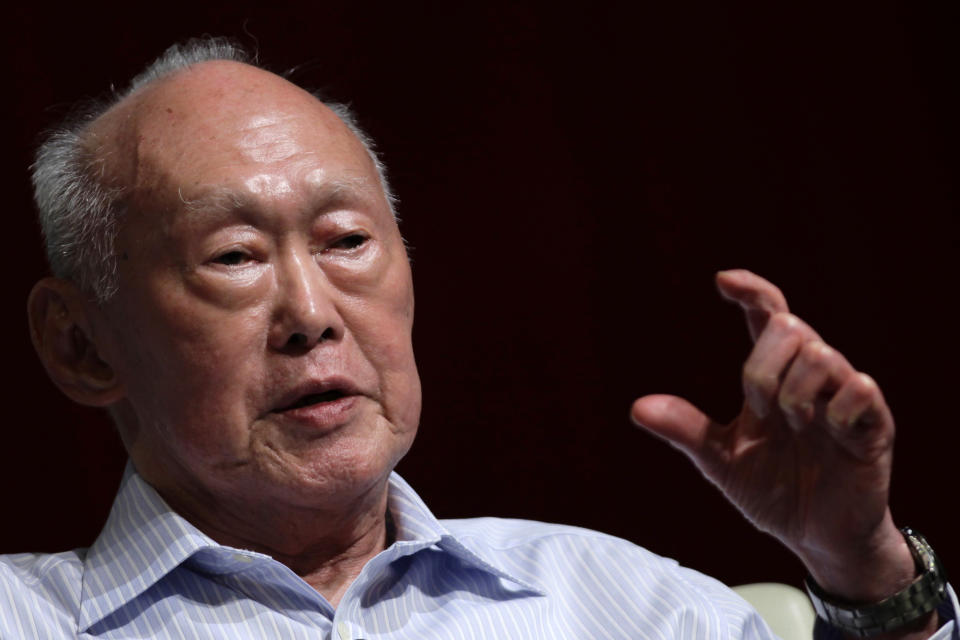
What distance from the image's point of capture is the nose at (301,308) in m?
1.59

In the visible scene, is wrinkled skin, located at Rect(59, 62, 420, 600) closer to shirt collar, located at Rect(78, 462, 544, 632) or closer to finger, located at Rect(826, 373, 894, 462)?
shirt collar, located at Rect(78, 462, 544, 632)

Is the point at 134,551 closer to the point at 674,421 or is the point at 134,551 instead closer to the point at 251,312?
the point at 251,312

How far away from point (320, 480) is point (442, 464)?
0.86m

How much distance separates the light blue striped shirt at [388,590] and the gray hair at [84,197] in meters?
0.31

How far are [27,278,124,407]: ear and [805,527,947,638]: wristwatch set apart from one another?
1.05 meters

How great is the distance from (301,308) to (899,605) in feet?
2.85

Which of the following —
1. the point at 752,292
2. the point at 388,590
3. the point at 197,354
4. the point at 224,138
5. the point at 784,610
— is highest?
the point at 224,138

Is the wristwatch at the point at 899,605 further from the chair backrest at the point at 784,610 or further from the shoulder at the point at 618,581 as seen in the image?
the chair backrest at the point at 784,610

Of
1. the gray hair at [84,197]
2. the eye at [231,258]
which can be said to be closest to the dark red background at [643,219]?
the gray hair at [84,197]

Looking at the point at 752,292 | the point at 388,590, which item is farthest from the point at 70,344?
the point at 752,292

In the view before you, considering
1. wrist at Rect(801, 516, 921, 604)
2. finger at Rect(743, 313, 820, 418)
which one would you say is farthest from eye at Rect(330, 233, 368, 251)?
wrist at Rect(801, 516, 921, 604)

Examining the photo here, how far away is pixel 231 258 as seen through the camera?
5.38ft

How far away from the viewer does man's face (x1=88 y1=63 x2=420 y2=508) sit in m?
1.60

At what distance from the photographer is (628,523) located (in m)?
2.51
